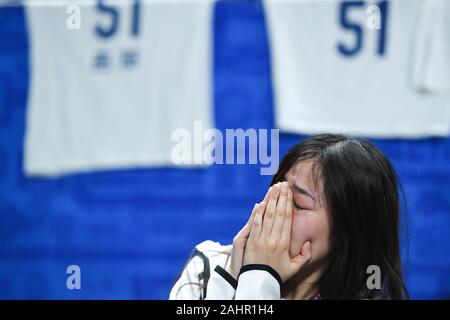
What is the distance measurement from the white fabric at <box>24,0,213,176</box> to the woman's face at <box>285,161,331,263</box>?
1172 mm

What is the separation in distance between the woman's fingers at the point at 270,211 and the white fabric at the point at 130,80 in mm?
1189

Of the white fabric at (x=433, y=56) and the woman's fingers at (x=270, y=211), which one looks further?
the white fabric at (x=433, y=56)

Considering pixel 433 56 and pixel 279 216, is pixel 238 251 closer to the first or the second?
pixel 279 216

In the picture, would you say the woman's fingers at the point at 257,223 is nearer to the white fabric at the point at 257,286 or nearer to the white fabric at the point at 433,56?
the white fabric at the point at 257,286

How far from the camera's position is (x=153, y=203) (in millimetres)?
2324

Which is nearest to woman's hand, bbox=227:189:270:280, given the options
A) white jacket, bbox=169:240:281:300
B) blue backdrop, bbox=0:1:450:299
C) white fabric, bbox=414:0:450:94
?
white jacket, bbox=169:240:281:300

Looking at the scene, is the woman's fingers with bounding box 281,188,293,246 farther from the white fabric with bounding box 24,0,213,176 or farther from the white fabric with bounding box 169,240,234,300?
the white fabric with bounding box 24,0,213,176

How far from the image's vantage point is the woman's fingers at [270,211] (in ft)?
3.70

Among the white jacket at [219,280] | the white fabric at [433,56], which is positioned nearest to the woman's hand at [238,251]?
the white jacket at [219,280]

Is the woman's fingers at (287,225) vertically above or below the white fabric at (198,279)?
above

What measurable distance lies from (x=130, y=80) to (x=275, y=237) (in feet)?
4.49

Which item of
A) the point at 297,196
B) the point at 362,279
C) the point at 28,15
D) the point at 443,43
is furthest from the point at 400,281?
the point at 28,15

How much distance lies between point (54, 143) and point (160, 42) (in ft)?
1.84

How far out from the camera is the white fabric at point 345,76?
7.43 feet
